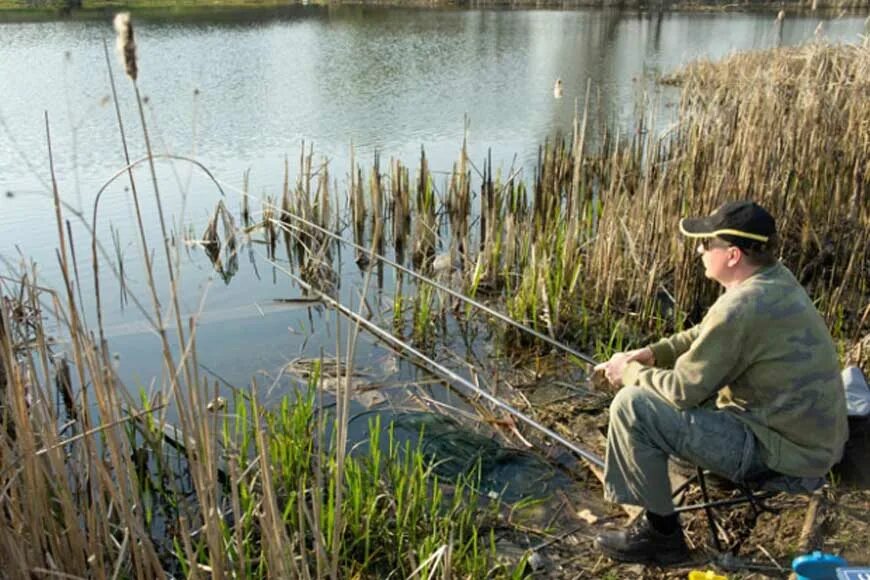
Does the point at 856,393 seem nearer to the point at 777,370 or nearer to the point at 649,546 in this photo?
the point at 777,370

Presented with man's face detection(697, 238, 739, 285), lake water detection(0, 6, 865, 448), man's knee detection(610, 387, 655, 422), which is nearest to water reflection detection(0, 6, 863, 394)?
lake water detection(0, 6, 865, 448)

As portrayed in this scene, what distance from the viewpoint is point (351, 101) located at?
13227 millimetres

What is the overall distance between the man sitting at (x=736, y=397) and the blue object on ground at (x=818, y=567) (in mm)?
367

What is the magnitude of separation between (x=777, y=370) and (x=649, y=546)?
754mm

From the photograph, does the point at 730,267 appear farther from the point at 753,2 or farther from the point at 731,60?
the point at 753,2

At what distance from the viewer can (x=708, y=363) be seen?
2533 mm

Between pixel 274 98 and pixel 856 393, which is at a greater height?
pixel 274 98

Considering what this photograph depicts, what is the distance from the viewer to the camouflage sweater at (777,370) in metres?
2.48

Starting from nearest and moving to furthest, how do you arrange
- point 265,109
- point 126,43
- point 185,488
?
1. point 126,43
2. point 185,488
3. point 265,109

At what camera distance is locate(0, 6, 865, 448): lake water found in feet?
18.7

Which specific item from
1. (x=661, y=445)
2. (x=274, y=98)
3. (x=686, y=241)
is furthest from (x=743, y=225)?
(x=274, y=98)

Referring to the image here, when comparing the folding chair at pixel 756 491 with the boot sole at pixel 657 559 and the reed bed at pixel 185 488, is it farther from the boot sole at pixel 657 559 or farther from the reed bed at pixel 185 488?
the reed bed at pixel 185 488

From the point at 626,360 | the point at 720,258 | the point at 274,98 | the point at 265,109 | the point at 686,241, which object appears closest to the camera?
the point at 720,258

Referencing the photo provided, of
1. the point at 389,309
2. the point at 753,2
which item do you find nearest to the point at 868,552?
the point at 389,309
